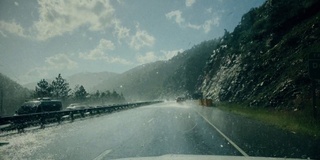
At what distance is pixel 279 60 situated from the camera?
4506 centimetres

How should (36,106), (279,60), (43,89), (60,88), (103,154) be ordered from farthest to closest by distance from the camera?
(60,88), (43,89), (279,60), (36,106), (103,154)

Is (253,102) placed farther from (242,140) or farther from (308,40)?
(242,140)

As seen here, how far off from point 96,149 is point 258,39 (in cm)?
5731

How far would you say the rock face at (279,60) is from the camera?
112ft

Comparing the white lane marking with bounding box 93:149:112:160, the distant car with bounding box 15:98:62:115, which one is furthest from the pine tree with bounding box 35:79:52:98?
the white lane marking with bounding box 93:149:112:160

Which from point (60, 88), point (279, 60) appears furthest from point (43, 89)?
point (279, 60)

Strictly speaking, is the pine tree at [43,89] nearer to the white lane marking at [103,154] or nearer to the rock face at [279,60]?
the rock face at [279,60]

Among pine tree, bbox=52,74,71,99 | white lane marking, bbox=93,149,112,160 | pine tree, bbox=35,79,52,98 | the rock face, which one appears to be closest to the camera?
white lane marking, bbox=93,149,112,160

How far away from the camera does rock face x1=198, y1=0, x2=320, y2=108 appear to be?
112ft

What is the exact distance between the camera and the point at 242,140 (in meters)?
13.3

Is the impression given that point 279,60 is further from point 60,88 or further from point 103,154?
point 60,88

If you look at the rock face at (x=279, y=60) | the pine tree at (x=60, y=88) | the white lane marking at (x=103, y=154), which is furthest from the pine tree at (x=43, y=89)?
the white lane marking at (x=103, y=154)

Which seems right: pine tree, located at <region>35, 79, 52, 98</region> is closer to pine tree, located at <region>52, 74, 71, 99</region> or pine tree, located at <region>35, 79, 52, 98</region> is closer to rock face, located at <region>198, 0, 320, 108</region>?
pine tree, located at <region>52, 74, 71, 99</region>

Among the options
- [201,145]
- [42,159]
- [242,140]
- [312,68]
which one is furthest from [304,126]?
[42,159]
